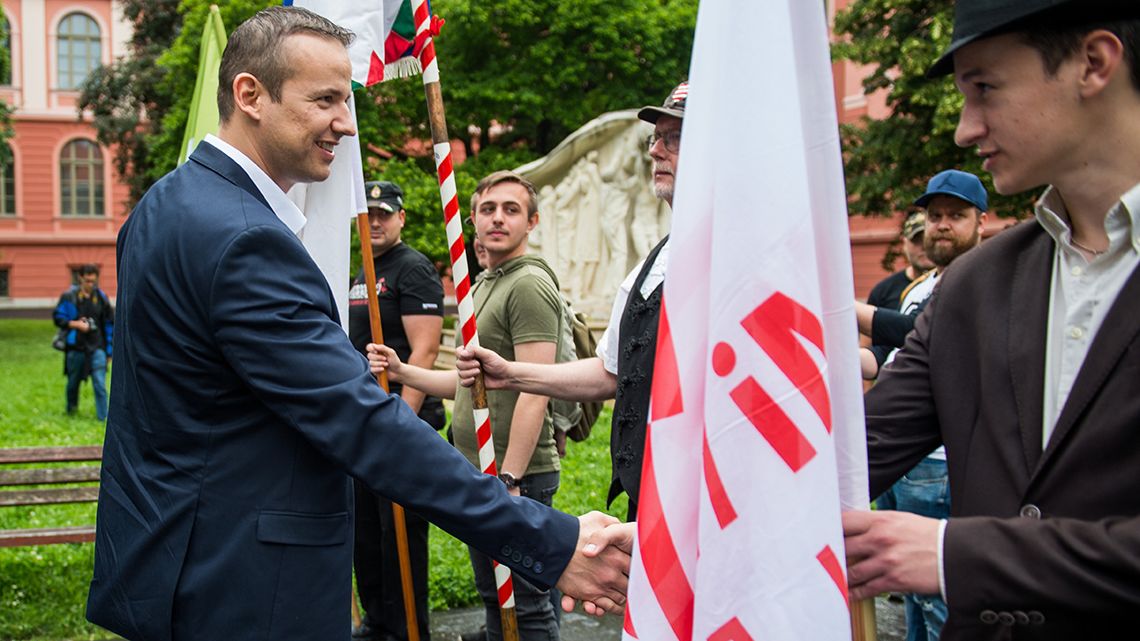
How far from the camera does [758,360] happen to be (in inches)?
70.1

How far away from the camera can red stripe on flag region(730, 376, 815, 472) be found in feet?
5.76

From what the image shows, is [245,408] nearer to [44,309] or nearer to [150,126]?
[150,126]

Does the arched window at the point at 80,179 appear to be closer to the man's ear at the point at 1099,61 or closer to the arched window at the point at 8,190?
the arched window at the point at 8,190

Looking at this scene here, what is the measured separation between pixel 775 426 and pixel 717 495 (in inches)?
6.2

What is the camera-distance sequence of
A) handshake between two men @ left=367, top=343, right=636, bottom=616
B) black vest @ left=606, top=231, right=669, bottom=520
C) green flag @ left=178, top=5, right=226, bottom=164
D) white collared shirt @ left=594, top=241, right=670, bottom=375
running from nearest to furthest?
handshake between two men @ left=367, top=343, right=636, bottom=616 → black vest @ left=606, top=231, right=669, bottom=520 → white collared shirt @ left=594, top=241, right=670, bottom=375 → green flag @ left=178, top=5, right=226, bottom=164

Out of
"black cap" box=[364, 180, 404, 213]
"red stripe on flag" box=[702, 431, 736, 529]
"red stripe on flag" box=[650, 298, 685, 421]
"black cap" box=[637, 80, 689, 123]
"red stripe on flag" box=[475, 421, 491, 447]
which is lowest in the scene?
"red stripe on flag" box=[702, 431, 736, 529]

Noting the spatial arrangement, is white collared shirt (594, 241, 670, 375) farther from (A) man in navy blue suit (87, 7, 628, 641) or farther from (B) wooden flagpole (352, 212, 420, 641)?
(B) wooden flagpole (352, 212, 420, 641)

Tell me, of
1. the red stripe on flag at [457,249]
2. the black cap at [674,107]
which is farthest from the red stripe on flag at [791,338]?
the red stripe on flag at [457,249]

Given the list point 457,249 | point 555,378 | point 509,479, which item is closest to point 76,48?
point 509,479

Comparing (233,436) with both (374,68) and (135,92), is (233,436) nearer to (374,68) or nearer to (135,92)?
(374,68)

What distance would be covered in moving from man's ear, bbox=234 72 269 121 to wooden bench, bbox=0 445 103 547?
3618 millimetres

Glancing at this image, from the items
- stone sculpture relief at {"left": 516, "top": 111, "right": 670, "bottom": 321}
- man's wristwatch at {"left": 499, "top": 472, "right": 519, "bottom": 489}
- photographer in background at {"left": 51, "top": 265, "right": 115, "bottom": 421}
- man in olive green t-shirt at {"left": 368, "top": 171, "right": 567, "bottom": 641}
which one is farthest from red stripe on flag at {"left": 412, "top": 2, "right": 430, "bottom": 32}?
Result: stone sculpture relief at {"left": 516, "top": 111, "right": 670, "bottom": 321}

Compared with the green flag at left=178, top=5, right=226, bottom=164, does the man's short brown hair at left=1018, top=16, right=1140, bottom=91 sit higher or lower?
lower

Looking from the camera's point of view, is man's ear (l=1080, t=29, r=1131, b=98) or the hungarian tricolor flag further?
the hungarian tricolor flag
